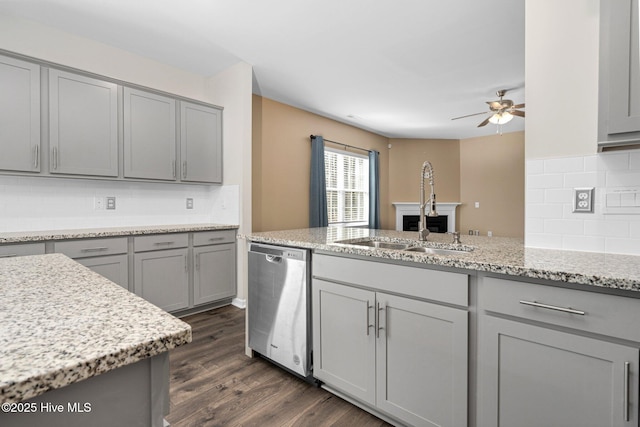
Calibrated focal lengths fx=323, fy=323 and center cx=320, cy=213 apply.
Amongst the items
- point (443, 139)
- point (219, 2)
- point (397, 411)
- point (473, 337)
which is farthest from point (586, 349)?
point (443, 139)

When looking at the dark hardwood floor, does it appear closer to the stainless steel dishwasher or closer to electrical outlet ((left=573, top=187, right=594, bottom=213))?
the stainless steel dishwasher

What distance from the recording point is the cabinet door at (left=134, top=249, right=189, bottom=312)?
3.02 m

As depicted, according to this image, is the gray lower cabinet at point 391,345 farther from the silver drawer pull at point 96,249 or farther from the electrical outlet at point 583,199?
the silver drawer pull at point 96,249

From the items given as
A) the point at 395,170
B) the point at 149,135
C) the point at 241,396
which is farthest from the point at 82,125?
the point at 395,170

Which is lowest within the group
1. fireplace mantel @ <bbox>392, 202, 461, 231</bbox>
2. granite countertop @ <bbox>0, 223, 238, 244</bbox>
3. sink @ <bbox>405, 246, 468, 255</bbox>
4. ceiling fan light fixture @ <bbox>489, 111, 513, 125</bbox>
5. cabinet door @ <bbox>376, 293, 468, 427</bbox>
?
cabinet door @ <bbox>376, 293, 468, 427</bbox>

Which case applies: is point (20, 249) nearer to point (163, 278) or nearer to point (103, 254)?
point (103, 254)

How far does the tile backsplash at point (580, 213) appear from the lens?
1.50 metres

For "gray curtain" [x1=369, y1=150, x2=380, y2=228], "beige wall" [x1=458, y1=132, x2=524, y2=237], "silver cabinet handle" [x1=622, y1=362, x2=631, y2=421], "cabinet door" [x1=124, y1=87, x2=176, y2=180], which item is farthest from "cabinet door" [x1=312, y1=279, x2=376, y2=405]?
"beige wall" [x1=458, y1=132, x2=524, y2=237]

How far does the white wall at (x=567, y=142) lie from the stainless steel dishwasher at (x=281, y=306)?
4.39 feet

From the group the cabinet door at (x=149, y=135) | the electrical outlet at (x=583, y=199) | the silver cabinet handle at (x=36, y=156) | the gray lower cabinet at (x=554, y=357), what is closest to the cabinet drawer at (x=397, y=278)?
the gray lower cabinet at (x=554, y=357)

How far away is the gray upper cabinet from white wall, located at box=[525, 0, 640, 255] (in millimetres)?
317

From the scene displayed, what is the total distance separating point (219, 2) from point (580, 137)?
2590 mm

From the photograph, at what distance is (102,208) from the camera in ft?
10.7

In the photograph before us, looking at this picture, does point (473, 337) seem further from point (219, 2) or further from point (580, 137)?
point (219, 2)
